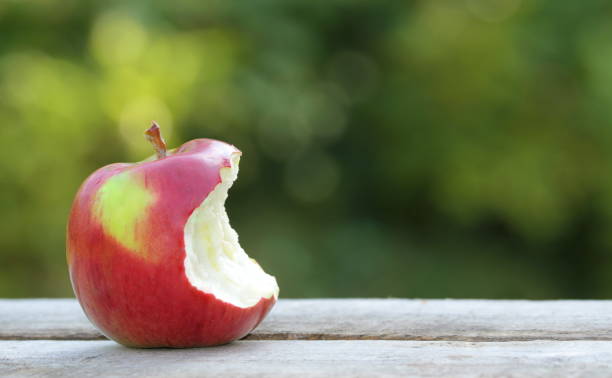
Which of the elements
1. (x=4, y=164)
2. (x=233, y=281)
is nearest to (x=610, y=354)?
(x=233, y=281)

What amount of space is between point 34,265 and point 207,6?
1.24m

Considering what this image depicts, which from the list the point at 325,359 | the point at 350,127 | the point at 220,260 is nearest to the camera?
the point at 325,359

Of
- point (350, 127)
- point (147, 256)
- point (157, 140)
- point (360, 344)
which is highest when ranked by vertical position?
point (350, 127)

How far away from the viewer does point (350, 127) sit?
3998 mm

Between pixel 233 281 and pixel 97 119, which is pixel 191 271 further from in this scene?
pixel 97 119

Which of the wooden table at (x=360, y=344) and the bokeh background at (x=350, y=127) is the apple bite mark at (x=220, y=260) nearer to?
the wooden table at (x=360, y=344)

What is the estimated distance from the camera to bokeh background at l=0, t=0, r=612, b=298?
11.0 ft

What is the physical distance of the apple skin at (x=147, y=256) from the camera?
896 mm

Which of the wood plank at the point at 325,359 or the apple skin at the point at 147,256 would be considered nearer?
the wood plank at the point at 325,359

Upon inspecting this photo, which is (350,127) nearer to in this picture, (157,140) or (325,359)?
(157,140)

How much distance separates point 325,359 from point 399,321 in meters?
0.25

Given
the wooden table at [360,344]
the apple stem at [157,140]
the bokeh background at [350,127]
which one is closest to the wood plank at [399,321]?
the wooden table at [360,344]

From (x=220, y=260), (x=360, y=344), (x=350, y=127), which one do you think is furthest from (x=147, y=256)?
(x=350, y=127)

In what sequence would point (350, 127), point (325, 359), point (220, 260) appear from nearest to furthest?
point (325, 359) < point (220, 260) < point (350, 127)
